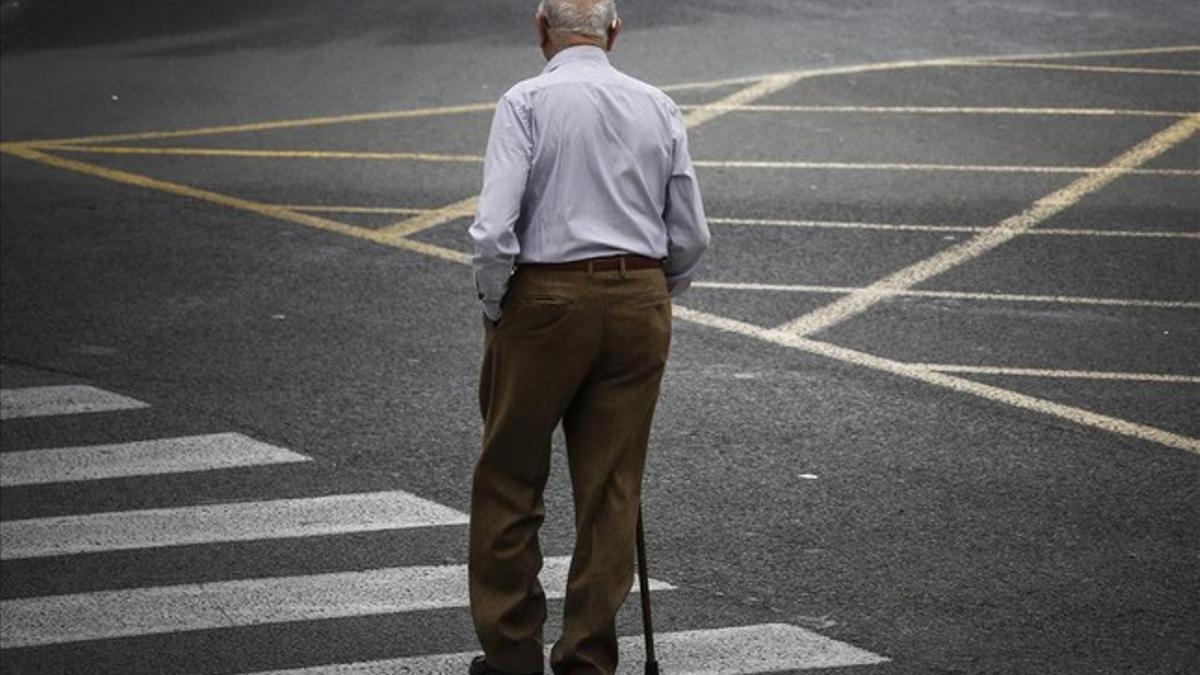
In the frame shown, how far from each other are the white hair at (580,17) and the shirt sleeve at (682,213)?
34 centimetres

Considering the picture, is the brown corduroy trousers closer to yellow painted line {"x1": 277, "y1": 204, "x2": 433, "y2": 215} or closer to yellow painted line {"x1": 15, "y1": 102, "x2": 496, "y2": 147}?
yellow painted line {"x1": 277, "y1": 204, "x2": 433, "y2": 215}

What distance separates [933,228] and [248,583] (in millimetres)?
7099

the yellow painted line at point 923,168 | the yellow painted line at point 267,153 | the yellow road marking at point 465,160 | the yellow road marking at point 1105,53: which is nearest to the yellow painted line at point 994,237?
the yellow painted line at point 923,168

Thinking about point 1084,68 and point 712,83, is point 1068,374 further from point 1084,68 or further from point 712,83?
point 1084,68

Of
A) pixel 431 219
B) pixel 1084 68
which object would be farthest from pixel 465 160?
pixel 1084 68

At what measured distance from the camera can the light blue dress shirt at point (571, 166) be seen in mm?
6738

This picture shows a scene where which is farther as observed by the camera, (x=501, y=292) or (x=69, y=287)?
(x=69, y=287)

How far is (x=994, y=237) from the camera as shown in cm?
1428

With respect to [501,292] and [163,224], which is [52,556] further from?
[163,224]

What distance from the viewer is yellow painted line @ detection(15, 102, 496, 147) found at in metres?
17.5

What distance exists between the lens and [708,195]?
15359mm

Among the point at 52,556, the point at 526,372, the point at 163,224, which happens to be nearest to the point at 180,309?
the point at 163,224

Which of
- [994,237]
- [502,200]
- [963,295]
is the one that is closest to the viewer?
[502,200]

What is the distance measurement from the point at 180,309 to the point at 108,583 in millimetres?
4204
